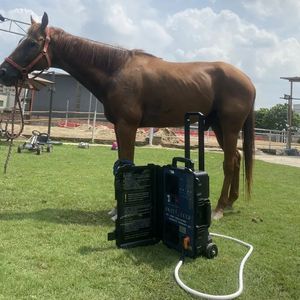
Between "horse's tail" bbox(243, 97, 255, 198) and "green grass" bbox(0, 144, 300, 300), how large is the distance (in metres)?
0.51

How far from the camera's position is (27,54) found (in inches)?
216

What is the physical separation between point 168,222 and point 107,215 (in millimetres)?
1537

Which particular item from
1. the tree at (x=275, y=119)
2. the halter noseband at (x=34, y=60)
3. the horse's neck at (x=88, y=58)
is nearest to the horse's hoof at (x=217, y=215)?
the horse's neck at (x=88, y=58)

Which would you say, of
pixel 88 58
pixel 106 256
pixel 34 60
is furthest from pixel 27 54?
pixel 106 256

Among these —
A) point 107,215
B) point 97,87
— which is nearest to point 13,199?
point 107,215

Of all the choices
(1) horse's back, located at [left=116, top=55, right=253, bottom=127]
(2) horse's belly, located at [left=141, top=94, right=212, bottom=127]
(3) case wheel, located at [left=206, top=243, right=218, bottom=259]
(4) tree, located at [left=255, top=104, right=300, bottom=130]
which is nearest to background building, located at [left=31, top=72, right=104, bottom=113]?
(4) tree, located at [left=255, top=104, right=300, bottom=130]

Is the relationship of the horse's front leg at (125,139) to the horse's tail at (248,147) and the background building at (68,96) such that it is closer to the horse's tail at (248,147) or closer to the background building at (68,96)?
the horse's tail at (248,147)

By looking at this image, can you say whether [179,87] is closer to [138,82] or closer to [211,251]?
[138,82]

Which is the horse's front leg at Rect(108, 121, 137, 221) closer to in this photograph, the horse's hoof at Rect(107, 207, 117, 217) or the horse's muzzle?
the horse's hoof at Rect(107, 207, 117, 217)

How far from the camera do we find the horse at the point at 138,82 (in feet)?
18.0

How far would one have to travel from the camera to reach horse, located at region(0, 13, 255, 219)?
5488 millimetres

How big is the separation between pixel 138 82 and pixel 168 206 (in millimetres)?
1940

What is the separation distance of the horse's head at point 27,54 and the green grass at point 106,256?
70.5 inches

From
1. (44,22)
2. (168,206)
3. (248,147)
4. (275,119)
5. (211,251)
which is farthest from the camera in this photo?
(275,119)
